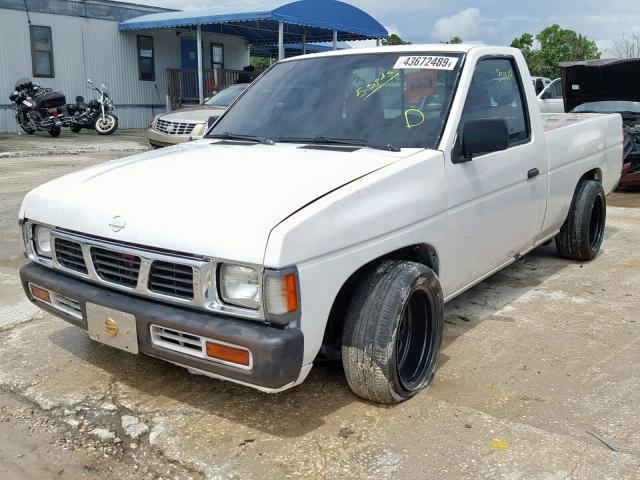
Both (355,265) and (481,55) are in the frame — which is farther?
(481,55)

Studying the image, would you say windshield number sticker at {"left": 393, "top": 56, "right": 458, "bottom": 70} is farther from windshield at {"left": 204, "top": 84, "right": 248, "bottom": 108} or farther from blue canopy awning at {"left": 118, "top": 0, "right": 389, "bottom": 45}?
blue canopy awning at {"left": 118, "top": 0, "right": 389, "bottom": 45}

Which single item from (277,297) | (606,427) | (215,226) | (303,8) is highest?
(303,8)

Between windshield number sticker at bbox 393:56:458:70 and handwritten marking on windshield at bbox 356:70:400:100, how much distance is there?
65 millimetres

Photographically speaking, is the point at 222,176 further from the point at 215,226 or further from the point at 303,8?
the point at 303,8

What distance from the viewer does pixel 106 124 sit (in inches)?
730

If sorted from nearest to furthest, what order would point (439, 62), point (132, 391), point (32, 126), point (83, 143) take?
1. point (132, 391)
2. point (439, 62)
3. point (83, 143)
4. point (32, 126)

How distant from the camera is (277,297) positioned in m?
2.54

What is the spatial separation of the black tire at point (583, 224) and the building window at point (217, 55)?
20.8 m

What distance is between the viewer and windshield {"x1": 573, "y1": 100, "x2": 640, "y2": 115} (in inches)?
393

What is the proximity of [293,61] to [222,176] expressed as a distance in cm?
170

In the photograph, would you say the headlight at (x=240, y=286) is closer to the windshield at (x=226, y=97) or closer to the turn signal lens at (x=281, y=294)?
the turn signal lens at (x=281, y=294)

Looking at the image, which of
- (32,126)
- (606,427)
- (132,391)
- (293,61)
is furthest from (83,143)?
(606,427)

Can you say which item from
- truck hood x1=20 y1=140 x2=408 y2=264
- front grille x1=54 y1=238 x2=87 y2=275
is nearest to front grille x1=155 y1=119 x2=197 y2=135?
truck hood x1=20 y1=140 x2=408 y2=264

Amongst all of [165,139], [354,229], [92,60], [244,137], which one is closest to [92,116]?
[92,60]
